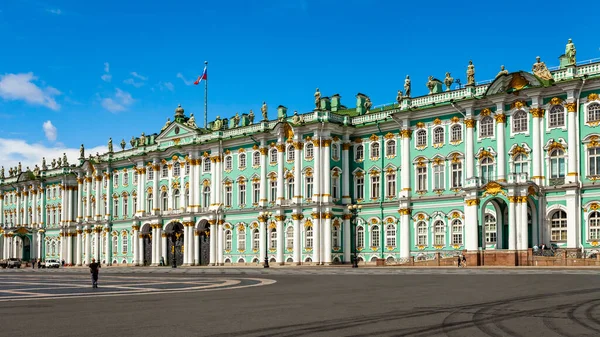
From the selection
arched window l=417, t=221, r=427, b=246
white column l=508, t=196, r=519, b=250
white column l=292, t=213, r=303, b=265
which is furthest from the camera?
white column l=292, t=213, r=303, b=265

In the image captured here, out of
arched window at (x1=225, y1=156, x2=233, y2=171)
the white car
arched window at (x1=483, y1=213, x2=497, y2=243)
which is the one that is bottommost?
the white car

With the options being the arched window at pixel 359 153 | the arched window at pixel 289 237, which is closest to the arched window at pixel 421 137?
the arched window at pixel 359 153

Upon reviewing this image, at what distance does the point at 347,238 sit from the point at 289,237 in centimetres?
633

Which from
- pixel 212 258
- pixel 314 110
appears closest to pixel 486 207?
pixel 314 110

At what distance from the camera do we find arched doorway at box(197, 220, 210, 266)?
87.7 m

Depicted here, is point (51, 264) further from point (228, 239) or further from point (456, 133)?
point (456, 133)

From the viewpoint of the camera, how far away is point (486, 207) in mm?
→ 64188

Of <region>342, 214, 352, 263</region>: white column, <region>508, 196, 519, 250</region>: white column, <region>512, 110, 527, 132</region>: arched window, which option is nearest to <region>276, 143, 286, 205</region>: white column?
<region>342, 214, 352, 263</region>: white column

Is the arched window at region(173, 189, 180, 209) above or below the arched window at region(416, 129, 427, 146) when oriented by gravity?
below

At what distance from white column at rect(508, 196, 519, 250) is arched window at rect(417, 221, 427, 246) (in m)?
10.9

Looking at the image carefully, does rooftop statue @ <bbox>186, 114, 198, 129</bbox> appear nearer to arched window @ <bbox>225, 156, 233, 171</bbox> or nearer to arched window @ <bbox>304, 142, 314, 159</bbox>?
arched window @ <bbox>225, 156, 233, 171</bbox>

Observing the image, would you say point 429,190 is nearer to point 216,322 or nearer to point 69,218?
point 216,322

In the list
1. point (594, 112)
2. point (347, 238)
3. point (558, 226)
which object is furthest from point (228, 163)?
point (594, 112)

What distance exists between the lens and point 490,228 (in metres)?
64.0
